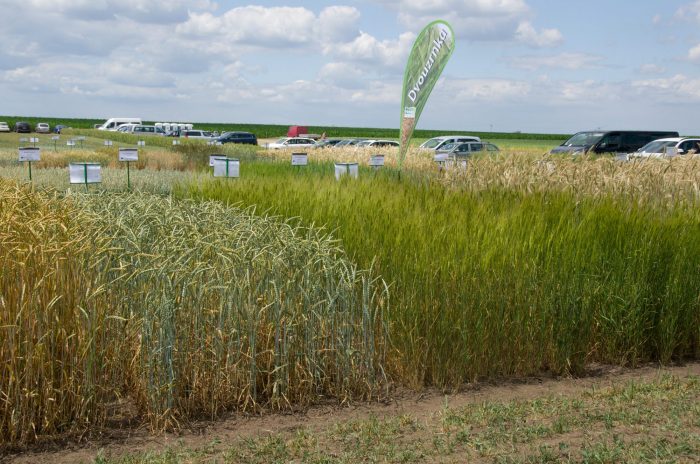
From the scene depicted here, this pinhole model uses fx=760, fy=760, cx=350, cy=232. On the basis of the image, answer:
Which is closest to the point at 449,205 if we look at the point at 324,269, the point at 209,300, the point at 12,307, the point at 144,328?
the point at 324,269

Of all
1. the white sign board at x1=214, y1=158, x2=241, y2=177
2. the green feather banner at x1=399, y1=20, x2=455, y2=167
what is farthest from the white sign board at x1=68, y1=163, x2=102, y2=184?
the green feather banner at x1=399, y1=20, x2=455, y2=167

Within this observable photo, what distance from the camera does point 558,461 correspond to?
12.1 ft

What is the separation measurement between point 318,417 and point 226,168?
6225 millimetres

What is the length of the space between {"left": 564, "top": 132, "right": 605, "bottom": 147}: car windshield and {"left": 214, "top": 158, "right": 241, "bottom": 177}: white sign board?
18745mm

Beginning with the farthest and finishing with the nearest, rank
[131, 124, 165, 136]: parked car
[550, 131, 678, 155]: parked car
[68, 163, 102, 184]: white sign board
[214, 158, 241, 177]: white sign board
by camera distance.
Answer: [131, 124, 165, 136]: parked car < [550, 131, 678, 155]: parked car < [68, 163, 102, 184]: white sign board < [214, 158, 241, 177]: white sign board

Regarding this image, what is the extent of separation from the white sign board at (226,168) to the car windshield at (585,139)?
61.5ft

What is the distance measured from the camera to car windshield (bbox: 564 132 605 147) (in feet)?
87.6

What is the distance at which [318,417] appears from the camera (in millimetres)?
4531

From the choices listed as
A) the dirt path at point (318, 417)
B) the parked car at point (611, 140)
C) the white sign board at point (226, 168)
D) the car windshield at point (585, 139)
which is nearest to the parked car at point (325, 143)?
the parked car at point (611, 140)

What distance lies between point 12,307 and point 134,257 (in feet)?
3.45

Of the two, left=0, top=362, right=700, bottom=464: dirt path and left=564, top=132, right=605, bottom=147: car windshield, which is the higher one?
left=564, top=132, right=605, bottom=147: car windshield

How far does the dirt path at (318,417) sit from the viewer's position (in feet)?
13.4

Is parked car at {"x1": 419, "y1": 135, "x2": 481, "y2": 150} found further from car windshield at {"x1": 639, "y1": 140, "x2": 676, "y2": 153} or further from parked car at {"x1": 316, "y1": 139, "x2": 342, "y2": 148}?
car windshield at {"x1": 639, "y1": 140, "x2": 676, "y2": 153}

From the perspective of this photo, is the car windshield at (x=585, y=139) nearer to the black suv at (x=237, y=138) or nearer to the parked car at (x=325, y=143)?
the parked car at (x=325, y=143)
